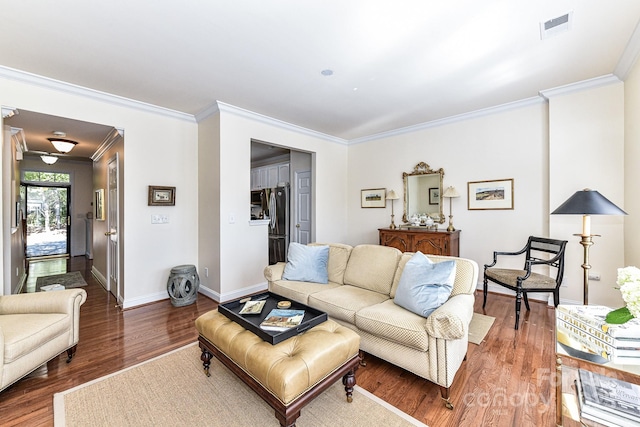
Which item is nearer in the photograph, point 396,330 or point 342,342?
point 342,342

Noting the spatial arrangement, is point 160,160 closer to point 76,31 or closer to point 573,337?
point 76,31

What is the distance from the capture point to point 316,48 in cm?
245

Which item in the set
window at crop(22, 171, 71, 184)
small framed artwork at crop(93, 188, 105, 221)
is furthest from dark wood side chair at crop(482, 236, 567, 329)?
window at crop(22, 171, 71, 184)

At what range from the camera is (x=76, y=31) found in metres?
2.19

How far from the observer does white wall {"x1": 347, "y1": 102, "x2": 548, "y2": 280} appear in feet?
12.0

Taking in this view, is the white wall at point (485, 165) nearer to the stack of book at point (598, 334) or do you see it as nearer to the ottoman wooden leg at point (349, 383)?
the stack of book at point (598, 334)

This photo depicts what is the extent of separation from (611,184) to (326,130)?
3.83 metres

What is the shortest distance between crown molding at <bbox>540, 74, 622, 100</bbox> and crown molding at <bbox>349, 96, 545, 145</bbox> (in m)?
0.18

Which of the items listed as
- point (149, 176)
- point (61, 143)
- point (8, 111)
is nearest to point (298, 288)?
point (149, 176)

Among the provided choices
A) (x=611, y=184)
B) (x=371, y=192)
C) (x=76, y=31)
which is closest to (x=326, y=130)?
(x=371, y=192)

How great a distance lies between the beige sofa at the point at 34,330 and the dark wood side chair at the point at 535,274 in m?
4.11

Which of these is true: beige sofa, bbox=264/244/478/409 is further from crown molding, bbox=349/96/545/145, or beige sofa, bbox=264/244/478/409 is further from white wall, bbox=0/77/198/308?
crown molding, bbox=349/96/545/145

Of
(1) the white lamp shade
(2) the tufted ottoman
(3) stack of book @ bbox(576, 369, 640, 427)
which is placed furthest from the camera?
(1) the white lamp shade

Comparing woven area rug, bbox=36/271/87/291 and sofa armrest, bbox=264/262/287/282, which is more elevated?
sofa armrest, bbox=264/262/287/282
